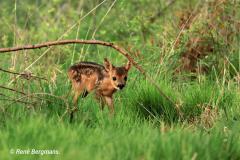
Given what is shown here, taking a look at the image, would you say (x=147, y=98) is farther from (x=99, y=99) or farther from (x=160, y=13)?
(x=160, y=13)

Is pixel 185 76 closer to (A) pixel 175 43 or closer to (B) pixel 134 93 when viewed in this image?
(A) pixel 175 43

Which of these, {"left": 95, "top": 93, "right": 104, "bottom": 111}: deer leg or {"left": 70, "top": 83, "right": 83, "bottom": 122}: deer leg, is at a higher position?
{"left": 70, "top": 83, "right": 83, "bottom": 122}: deer leg

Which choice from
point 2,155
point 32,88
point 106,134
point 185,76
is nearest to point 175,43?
point 185,76

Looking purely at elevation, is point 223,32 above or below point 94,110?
above

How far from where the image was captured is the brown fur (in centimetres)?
835

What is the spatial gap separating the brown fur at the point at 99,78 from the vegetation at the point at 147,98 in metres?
0.15

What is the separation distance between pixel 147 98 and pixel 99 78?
0.75m

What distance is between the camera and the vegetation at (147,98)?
587cm

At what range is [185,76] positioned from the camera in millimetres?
9914

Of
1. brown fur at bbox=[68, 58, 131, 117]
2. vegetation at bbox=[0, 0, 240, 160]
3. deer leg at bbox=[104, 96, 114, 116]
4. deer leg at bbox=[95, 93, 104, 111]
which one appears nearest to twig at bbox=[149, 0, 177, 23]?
vegetation at bbox=[0, 0, 240, 160]

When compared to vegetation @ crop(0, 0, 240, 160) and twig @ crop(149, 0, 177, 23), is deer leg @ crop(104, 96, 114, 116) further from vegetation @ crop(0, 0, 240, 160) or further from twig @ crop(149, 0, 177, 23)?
twig @ crop(149, 0, 177, 23)

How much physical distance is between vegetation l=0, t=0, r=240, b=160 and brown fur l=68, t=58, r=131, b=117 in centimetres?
15

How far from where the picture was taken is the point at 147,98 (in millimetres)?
8242

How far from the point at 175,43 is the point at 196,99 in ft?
5.40
